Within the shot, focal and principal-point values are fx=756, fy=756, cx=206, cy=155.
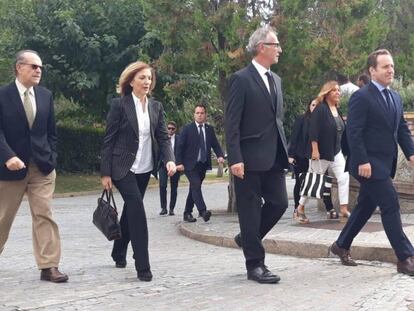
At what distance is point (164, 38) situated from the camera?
41.3 feet

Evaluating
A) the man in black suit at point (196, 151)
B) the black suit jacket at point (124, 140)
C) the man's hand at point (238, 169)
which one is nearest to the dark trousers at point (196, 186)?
the man in black suit at point (196, 151)

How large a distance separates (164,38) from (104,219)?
21.2ft

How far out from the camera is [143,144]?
263 inches

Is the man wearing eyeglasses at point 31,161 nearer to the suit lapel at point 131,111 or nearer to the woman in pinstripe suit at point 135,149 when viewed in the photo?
the woman in pinstripe suit at point 135,149

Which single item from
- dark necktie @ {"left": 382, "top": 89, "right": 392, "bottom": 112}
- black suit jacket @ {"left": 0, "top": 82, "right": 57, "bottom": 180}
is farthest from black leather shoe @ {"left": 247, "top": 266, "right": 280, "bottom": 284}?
black suit jacket @ {"left": 0, "top": 82, "right": 57, "bottom": 180}

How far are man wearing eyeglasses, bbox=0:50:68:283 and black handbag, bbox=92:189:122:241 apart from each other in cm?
43

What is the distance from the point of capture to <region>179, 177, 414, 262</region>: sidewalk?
766cm

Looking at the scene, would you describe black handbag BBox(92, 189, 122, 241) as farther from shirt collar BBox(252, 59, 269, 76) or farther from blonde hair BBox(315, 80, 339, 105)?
blonde hair BBox(315, 80, 339, 105)

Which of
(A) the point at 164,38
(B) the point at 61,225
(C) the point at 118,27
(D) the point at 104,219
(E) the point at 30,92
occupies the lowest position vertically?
(B) the point at 61,225

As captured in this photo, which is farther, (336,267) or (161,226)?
(161,226)

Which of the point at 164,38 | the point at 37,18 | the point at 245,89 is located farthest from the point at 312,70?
the point at 37,18

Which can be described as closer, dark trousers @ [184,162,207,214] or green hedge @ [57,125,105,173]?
dark trousers @ [184,162,207,214]

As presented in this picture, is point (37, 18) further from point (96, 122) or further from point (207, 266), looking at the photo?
point (207, 266)

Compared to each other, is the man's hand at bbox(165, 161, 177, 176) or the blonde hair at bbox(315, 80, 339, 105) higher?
the blonde hair at bbox(315, 80, 339, 105)
